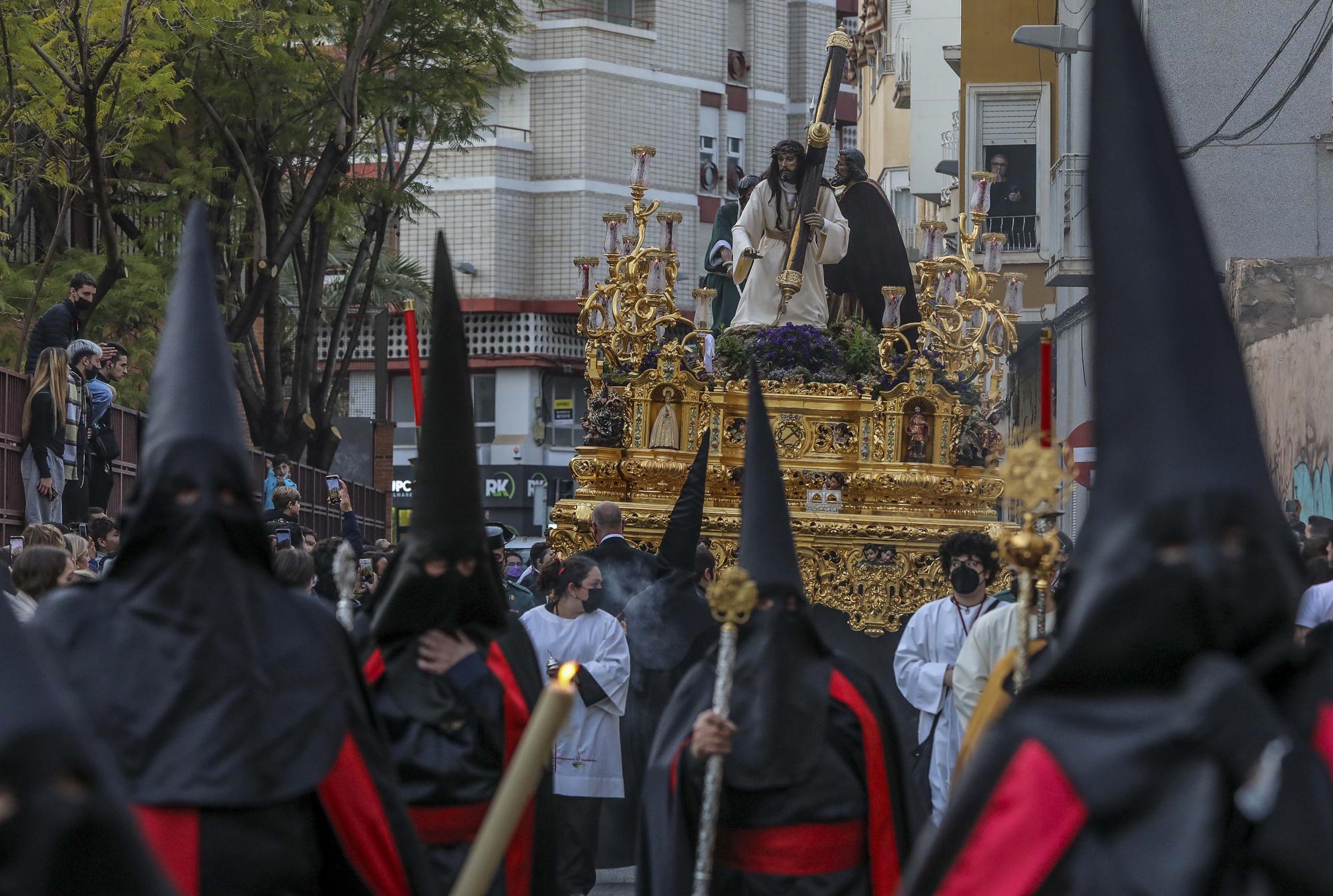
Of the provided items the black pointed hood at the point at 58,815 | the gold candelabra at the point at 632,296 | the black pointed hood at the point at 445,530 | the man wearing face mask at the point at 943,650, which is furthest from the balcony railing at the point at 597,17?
the black pointed hood at the point at 58,815

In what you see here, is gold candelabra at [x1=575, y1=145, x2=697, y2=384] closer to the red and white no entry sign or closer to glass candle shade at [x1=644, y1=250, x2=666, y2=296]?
glass candle shade at [x1=644, y1=250, x2=666, y2=296]

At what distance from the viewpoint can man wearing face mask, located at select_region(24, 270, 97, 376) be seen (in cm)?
1273

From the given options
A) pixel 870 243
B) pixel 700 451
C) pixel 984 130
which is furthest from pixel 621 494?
pixel 984 130

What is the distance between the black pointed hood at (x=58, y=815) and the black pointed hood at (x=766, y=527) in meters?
3.39

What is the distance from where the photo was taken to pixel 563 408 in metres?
42.8

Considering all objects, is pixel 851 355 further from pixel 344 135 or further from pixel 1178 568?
pixel 1178 568

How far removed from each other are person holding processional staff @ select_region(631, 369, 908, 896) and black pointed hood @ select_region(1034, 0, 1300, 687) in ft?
7.84

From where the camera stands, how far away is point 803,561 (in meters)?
13.4

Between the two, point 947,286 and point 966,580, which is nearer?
point 966,580

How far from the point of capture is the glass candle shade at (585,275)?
565 inches

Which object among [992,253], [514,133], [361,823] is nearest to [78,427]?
[992,253]

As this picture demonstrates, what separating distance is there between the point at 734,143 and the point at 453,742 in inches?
1551

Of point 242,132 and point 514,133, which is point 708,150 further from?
point 242,132

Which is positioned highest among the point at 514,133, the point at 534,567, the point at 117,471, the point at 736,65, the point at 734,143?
the point at 736,65
